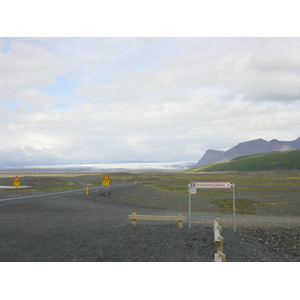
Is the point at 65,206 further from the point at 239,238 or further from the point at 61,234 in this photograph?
the point at 239,238

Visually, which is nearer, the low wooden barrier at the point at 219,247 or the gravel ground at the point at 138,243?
the low wooden barrier at the point at 219,247

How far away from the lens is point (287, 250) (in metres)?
13.3

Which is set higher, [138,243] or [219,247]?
[219,247]

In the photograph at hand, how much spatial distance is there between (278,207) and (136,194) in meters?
18.8

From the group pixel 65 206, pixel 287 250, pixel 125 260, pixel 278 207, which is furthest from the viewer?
pixel 278 207

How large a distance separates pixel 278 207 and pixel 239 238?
69.2 feet

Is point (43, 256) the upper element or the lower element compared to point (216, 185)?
lower

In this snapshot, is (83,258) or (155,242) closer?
(83,258)

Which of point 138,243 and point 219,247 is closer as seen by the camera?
point 219,247

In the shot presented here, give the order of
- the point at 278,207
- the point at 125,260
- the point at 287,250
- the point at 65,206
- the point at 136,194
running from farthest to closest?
the point at 136,194 < the point at 278,207 < the point at 65,206 < the point at 287,250 < the point at 125,260

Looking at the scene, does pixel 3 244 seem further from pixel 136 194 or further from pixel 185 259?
pixel 136 194

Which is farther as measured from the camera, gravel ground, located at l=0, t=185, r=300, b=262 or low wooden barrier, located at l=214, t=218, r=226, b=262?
gravel ground, located at l=0, t=185, r=300, b=262

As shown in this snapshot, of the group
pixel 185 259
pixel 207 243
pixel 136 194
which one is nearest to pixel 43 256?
pixel 185 259

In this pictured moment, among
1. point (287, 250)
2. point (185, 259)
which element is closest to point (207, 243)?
point (185, 259)
